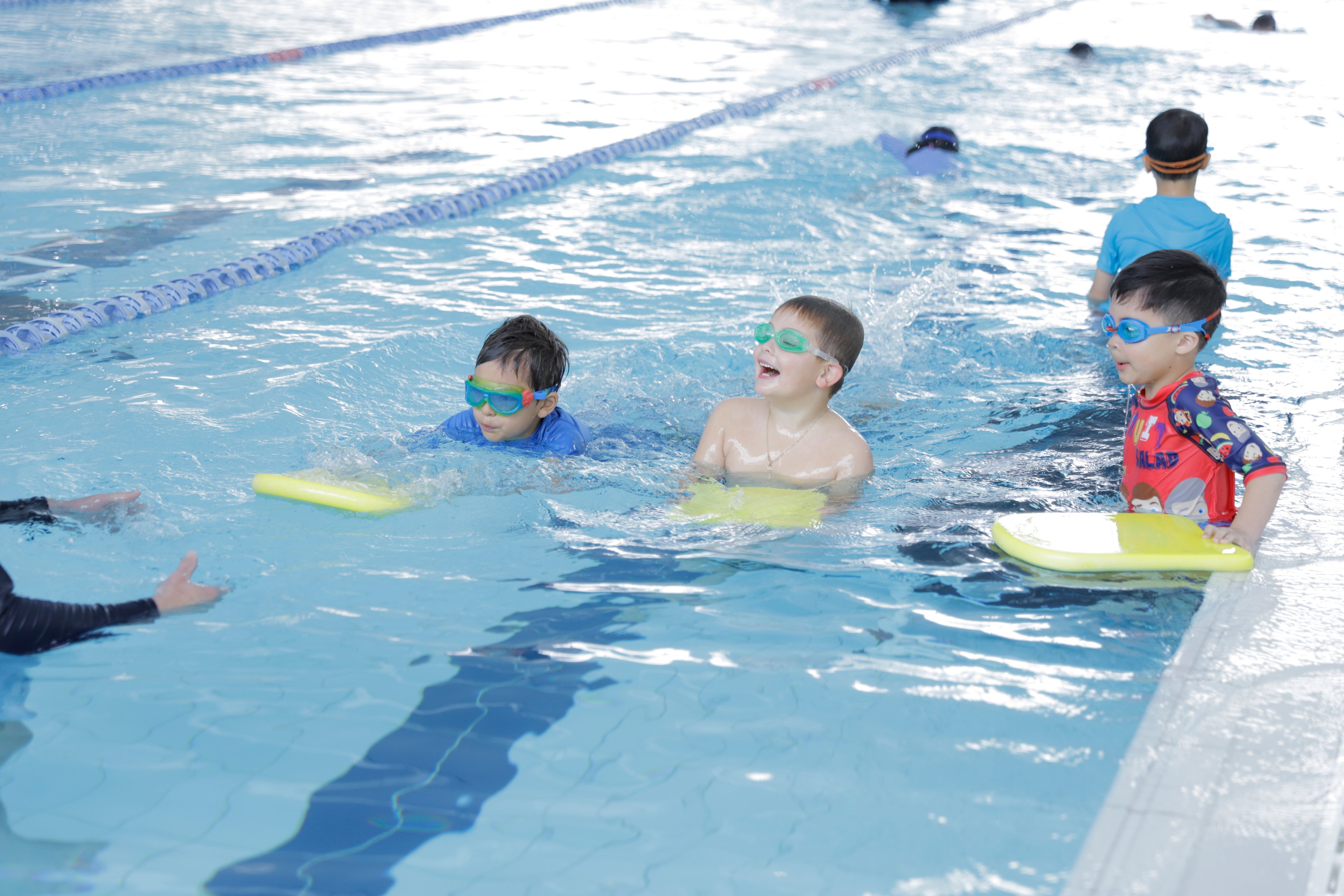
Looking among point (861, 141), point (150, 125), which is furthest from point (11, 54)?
point (861, 141)

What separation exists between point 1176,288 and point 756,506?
130 cm

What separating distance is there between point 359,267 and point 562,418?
9.45ft

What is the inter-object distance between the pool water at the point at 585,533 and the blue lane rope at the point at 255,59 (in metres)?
0.92

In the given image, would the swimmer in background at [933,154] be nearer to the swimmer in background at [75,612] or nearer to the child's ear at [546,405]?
the child's ear at [546,405]

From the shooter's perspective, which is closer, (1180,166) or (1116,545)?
(1116,545)

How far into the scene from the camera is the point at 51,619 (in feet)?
7.79

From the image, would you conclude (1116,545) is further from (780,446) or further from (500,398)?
(500,398)

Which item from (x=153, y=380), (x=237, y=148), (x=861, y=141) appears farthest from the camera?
(x=861, y=141)

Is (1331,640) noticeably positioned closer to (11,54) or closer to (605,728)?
(605,728)

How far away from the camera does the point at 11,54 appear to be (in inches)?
437

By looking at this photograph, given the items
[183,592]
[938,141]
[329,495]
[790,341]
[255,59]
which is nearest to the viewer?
[183,592]

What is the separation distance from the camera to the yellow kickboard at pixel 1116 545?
2.69 metres

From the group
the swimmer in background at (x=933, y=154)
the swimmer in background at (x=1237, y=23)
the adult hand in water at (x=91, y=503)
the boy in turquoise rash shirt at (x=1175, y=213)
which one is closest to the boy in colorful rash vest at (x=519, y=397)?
the adult hand in water at (x=91, y=503)

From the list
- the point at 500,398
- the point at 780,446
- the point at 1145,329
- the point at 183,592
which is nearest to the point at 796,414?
the point at 780,446
